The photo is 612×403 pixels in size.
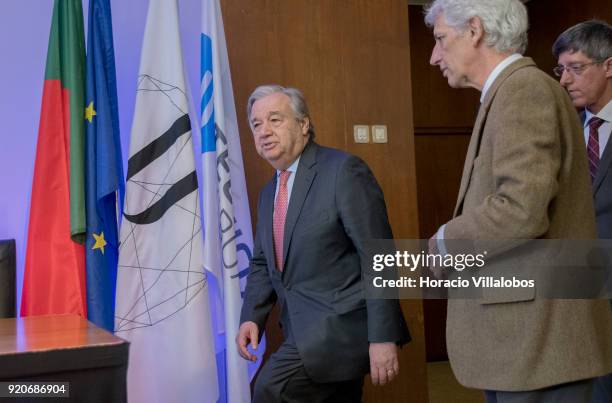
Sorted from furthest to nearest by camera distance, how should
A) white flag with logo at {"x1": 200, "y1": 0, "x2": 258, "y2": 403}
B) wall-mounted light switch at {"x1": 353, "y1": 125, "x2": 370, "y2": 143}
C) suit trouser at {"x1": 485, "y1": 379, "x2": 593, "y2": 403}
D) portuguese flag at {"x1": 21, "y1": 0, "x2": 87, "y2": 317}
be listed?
wall-mounted light switch at {"x1": 353, "y1": 125, "x2": 370, "y2": 143}
white flag with logo at {"x1": 200, "y1": 0, "x2": 258, "y2": 403}
portuguese flag at {"x1": 21, "y1": 0, "x2": 87, "y2": 317}
suit trouser at {"x1": 485, "y1": 379, "x2": 593, "y2": 403}

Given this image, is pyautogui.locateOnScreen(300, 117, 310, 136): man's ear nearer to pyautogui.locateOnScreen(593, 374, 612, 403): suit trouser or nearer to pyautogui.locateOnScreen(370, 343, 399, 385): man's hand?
pyautogui.locateOnScreen(370, 343, 399, 385): man's hand

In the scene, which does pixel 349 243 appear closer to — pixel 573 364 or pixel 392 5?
pixel 573 364

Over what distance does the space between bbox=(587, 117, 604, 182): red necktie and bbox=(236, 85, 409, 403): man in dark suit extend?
2.47 ft

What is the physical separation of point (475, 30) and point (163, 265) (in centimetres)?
175

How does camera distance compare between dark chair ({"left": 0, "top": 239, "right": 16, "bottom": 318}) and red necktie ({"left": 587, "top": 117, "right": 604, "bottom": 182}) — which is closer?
red necktie ({"left": 587, "top": 117, "right": 604, "bottom": 182})

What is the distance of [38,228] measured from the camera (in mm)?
2674

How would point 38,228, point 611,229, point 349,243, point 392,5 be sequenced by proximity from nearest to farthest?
point 611,229 < point 349,243 < point 38,228 < point 392,5

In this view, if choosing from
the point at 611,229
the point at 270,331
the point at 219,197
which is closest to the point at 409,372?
the point at 270,331

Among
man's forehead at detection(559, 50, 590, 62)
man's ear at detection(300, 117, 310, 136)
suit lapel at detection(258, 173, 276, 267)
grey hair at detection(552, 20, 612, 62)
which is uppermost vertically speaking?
grey hair at detection(552, 20, 612, 62)

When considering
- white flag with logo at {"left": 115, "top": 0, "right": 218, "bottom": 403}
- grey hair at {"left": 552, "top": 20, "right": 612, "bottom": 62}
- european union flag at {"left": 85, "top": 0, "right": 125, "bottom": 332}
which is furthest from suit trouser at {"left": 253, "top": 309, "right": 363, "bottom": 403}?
grey hair at {"left": 552, "top": 20, "right": 612, "bottom": 62}

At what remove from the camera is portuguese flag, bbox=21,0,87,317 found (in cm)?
265

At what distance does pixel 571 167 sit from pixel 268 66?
2.26 meters

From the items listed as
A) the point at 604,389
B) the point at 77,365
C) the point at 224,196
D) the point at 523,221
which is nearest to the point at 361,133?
the point at 224,196

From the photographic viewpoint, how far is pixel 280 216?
2.29 meters
